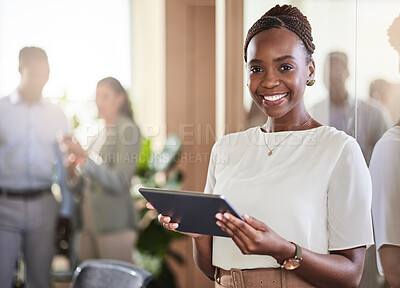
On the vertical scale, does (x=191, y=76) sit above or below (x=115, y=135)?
above

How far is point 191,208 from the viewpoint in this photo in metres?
1.34

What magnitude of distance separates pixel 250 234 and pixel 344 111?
0.62 m

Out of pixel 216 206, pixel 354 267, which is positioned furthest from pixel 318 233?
pixel 216 206

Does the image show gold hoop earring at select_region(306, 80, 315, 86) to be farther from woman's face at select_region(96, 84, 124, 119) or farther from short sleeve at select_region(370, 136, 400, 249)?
woman's face at select_region(96, 84, 124, 119)

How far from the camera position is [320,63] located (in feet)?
5.53

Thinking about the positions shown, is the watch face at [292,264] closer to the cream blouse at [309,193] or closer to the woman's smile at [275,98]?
the cream blouse at [309,193]

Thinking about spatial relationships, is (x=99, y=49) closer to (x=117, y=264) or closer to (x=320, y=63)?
(x=117, y=264)

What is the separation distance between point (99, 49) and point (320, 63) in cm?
207

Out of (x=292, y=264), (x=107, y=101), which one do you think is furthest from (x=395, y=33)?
(x=107, y=101)

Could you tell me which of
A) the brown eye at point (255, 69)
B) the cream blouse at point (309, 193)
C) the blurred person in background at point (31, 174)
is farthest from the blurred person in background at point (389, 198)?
the blurred person in background at point (31, 174)

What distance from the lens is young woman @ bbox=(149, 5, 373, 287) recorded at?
4.62 ft

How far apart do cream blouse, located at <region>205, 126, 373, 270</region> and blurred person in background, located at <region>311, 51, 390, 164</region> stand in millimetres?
215

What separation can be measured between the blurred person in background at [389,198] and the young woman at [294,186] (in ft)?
0.68

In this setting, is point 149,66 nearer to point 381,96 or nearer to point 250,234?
point 381,96
